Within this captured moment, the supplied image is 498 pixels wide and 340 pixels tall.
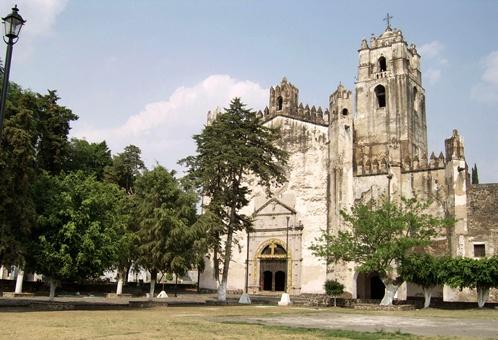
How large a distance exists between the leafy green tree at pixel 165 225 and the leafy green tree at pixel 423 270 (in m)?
11.5

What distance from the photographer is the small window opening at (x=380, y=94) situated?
4444cm

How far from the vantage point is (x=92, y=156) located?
4625 centimetres

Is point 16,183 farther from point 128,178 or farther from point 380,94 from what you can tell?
point 380,94

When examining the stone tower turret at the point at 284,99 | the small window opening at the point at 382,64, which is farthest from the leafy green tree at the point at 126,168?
the small window opening at the point at 382,64

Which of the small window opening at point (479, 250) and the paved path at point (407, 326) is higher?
the small window opening at point (479, 250)

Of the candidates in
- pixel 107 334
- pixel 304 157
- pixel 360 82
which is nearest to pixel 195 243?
pixel 107 334

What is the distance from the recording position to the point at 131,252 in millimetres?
26953

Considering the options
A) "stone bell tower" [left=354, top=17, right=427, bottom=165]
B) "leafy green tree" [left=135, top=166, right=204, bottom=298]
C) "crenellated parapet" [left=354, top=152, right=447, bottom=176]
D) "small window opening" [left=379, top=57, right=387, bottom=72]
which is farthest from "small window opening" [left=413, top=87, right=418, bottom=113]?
"leafy green tree" [left=135, top=166, right=204, bottom=298]

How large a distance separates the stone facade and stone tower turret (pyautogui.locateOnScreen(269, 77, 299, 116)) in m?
0.08

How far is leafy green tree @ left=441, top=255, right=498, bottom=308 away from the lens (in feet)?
92.1

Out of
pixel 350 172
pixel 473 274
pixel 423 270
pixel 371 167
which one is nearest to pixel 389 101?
pixel 371 167

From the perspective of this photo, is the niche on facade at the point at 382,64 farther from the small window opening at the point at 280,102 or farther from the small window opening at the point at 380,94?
the small window opening at the point at 280,102

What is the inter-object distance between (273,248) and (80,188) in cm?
2146

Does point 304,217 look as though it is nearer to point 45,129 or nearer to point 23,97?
point 45,129
